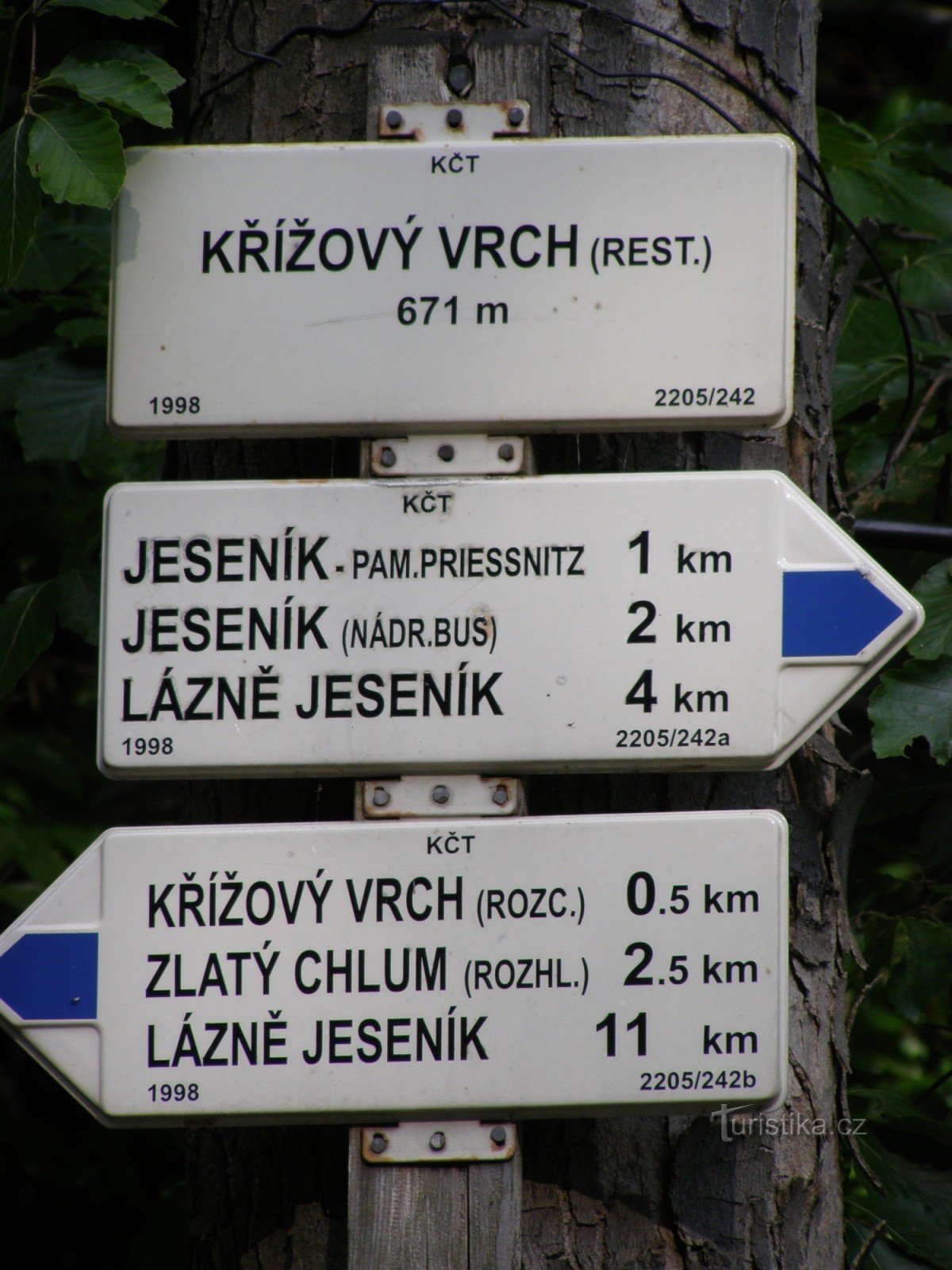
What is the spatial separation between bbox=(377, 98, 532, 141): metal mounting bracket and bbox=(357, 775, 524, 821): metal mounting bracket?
2.57 feet

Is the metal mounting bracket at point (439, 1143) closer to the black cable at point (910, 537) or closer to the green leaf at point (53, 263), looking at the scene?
the black cable at point (910, 537)

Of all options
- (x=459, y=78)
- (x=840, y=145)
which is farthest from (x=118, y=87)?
(x=840, y=145)

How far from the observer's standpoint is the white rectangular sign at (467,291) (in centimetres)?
134

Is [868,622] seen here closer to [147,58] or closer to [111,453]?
[147,58]

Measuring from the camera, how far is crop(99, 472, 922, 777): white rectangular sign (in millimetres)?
1288

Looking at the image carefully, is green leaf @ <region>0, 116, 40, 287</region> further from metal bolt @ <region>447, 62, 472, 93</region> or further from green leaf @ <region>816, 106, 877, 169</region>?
green leaf @ <region>816, 106, 877, 169</region>

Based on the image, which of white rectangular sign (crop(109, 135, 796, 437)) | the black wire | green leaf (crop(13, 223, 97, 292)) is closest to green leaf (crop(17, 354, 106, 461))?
green leaf (crop(13, 223, 97, 292))

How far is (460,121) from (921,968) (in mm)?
1584

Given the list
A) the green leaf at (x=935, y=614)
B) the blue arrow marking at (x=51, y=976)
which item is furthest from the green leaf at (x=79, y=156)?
the green leaf at (x=935, y=614)

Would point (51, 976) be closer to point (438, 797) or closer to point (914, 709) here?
point (438, 797)

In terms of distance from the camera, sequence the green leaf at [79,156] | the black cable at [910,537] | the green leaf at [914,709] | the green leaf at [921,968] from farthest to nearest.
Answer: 1. the green leaf at [921,968]
2. the black cable at [910,537]
3. the green leaf at [914,709]
4. the green leaf at [79,156]

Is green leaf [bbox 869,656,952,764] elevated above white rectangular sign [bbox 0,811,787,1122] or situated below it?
above

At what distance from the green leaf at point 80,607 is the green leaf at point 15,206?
65 centimetres

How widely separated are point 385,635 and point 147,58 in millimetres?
813
